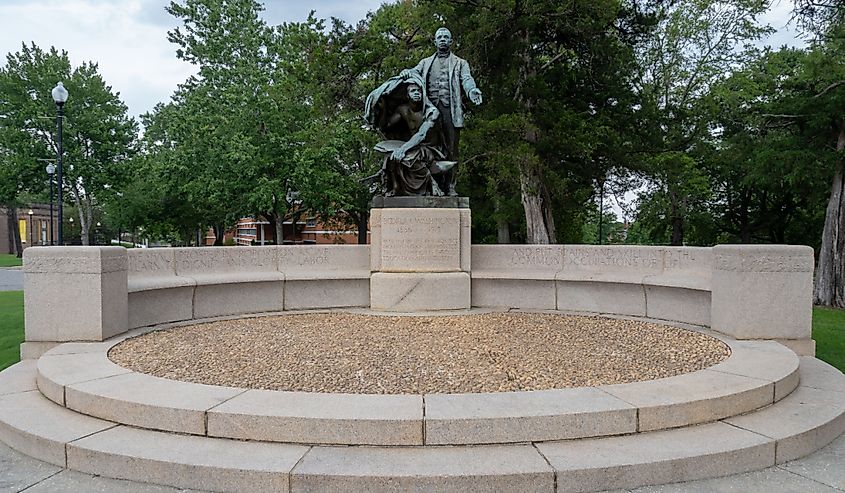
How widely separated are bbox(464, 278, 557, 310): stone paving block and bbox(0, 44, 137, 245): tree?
1183 inches

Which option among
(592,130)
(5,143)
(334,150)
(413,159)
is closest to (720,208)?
(592,130)

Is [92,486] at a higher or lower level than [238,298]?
lower

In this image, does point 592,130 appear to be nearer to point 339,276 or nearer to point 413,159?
point 413,159

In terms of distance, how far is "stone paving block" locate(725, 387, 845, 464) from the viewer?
3.98 metres

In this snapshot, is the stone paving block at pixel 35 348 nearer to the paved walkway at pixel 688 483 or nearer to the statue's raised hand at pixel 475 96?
the paved walkway at pixel 688 483

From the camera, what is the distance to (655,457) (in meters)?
3.61

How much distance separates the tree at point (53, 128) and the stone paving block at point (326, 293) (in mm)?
28434

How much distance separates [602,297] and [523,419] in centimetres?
570

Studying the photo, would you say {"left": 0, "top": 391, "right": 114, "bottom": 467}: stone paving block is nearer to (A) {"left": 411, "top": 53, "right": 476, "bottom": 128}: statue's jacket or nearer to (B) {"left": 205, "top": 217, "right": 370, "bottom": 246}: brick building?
(A) {"left": 411, "top": 53, "right": 476, "bottom": 128}: statue's jacket

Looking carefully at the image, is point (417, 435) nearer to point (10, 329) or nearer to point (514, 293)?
point (514, 293)

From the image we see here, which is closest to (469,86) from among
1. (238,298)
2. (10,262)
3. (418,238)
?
A: (418,238)

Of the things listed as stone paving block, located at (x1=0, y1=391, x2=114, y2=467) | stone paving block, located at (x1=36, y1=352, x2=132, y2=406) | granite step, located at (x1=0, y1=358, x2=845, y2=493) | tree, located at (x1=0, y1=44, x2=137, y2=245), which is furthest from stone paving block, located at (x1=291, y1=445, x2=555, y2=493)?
tree, located at (x1=0, y1=44, x2=137, y2=245)

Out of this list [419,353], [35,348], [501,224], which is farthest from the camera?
[501,224]

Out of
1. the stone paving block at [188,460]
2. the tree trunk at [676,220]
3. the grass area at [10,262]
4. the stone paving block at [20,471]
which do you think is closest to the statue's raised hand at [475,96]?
the stone paving block at [188,460]
